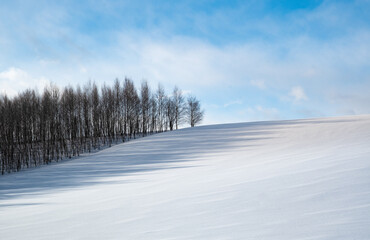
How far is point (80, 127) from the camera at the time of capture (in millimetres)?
19625

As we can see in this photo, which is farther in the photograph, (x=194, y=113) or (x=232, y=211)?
(x=194, y=113)

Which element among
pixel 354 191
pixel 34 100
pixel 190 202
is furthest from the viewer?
pixel 34 100

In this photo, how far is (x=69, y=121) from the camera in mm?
19578

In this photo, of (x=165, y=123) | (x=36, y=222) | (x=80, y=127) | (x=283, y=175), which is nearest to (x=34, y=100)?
(x=80, y=127)

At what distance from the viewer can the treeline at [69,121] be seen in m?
16.2

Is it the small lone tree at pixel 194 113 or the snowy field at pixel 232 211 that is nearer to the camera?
the snowy field at pixel 232 211

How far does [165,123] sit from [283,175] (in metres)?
23.5

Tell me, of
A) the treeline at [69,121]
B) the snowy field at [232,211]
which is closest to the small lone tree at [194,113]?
the treeline at [69,121]

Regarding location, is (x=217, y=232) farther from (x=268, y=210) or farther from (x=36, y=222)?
(x=36, y=222)

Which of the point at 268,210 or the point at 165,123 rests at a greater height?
the point at 165,123

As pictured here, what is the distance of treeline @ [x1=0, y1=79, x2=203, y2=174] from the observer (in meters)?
16.2

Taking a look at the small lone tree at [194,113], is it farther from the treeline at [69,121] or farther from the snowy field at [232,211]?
the snowy field at [232,211]

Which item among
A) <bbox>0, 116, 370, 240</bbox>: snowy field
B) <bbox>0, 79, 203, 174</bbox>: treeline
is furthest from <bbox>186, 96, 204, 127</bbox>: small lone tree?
<bbox>0, 116, 370, 240</bbox>: snowy field

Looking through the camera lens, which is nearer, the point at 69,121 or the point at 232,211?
the point at 232,211
